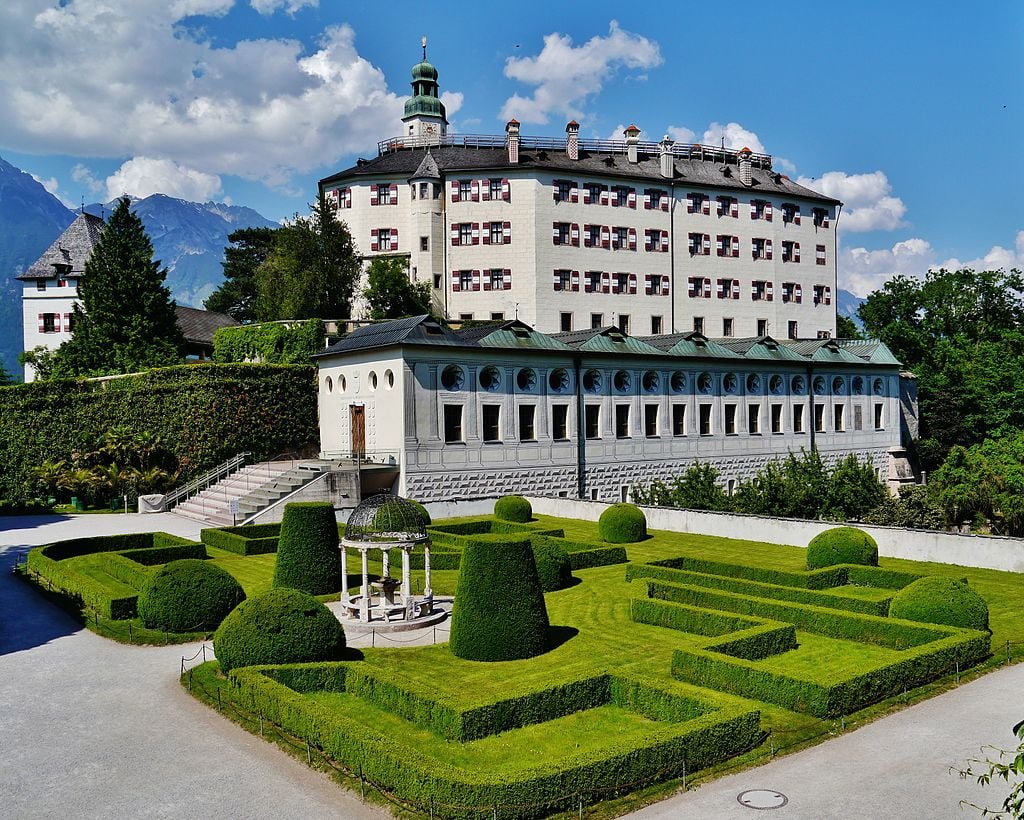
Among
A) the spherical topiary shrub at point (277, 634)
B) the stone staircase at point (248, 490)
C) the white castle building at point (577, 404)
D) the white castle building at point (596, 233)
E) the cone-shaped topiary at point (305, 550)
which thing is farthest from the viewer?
the white castle building at point (596, 233)

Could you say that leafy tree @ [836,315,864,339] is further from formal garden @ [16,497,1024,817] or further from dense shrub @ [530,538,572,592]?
dense shrub @ [530,538,572,592]

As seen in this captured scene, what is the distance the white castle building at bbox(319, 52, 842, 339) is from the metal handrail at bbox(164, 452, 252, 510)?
18.2 meters

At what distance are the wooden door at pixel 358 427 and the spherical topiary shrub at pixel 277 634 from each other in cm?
2299

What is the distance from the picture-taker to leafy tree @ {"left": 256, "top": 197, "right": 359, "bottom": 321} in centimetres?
5072

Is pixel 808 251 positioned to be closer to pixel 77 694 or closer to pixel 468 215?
pixel 468 215

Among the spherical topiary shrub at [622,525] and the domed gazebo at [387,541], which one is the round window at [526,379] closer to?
the spherical topiary shrub at [622,525]

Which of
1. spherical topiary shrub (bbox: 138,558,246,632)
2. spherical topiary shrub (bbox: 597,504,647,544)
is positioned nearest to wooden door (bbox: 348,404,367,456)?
spherical topiary shrub (bbox: 597,504,647,544)

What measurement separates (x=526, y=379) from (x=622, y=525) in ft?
35.8

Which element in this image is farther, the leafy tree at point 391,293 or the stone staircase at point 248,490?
the leafy tree at point 391,293

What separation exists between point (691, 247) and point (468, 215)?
15047 mm

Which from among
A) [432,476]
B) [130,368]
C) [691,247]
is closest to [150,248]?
Result: [130,368]

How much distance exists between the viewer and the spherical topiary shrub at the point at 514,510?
119 feet

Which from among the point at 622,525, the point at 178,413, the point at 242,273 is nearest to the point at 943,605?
the point at 622,525

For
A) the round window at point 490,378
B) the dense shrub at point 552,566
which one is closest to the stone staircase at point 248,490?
the round window at point 490,378
